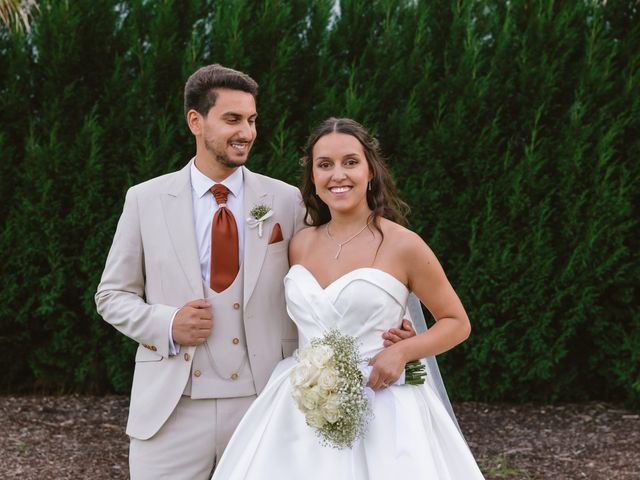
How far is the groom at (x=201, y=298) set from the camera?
3227 mm

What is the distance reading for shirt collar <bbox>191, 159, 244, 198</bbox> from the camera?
3379 mm

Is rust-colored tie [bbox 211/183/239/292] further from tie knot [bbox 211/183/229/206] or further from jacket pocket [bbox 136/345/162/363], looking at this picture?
jacket pocket [bbox 136/345/162/363]

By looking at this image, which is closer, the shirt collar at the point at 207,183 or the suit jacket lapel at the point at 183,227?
the suit jacket lapel at the point at 183,227

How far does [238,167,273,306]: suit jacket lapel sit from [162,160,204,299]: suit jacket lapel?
0.18m

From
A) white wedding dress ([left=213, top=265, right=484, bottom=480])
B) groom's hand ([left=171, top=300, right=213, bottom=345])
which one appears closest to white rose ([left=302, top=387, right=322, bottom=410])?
white wedding dress ([left=213, top=265, right=484, bottom=480])

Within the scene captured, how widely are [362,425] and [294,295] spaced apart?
558mm

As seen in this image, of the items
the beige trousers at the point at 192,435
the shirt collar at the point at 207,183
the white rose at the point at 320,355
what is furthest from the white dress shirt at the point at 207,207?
the white rose at the point at 320,355

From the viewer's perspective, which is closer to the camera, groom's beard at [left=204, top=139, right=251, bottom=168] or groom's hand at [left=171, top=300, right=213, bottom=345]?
groom's hand at [left=171, top=300, right=213, bottom=345]

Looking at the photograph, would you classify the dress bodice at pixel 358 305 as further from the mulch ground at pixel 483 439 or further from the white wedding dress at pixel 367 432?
the mulch ground at pixel 483 439

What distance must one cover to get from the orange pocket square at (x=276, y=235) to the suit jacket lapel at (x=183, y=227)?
1.00 ft

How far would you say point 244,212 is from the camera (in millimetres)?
3367

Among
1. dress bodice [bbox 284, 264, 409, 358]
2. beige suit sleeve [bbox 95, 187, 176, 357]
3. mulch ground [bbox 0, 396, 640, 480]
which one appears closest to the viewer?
dress bodice [bbox 284, 264, 409, 358]

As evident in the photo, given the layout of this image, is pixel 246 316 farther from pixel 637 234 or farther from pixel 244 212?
pixel 637 234

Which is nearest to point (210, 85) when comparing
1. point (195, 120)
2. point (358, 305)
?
point (195, 120)
